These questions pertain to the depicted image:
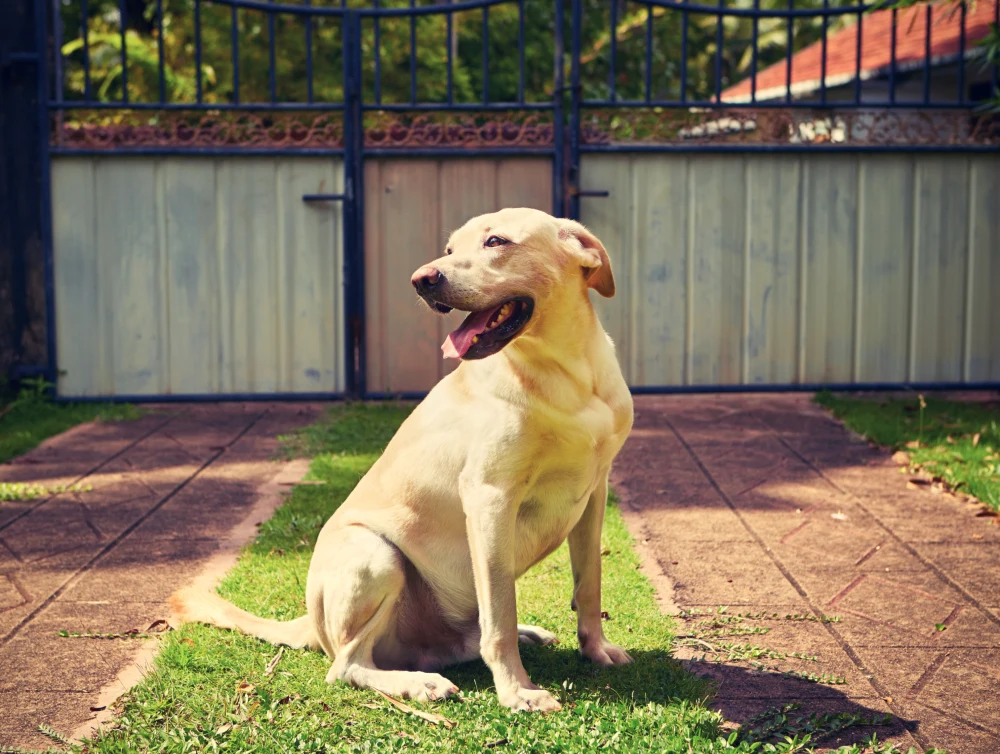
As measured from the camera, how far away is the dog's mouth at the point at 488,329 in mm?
3055

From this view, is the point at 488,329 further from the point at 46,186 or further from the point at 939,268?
the point at 939,268

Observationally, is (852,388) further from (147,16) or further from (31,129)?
(147,16)

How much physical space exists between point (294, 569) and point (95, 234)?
15.8ft

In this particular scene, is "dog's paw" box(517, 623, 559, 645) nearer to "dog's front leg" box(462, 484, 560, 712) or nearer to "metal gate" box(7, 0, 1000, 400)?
"dog's front leg" box(462, 484, 560, 712)

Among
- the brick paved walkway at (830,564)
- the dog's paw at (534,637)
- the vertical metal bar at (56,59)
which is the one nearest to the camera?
the brick paved walkway at (830,564)

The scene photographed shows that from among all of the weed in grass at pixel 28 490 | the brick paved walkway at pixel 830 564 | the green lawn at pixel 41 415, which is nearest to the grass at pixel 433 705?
the brick paved walkway at pixel 830 564

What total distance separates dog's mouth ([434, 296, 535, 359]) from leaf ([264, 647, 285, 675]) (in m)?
1.19

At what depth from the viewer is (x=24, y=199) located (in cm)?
841

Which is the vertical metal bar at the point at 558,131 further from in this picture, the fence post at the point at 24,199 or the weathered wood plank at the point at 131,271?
the fence post at the point at 24,199

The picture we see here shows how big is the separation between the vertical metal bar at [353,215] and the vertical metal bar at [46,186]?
219cm

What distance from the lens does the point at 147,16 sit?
17328 mm

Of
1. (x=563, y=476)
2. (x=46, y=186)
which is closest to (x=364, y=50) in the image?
(x=46, y=186)

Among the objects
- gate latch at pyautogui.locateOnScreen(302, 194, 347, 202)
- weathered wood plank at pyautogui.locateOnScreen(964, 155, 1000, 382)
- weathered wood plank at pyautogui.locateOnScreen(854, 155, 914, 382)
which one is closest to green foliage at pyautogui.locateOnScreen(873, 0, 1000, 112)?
weathered wood plank at pyautogui.locateOnScreen(964, 155, 1000, 382)

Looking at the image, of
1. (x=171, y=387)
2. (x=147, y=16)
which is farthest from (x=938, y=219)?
(x=147, y=16)
